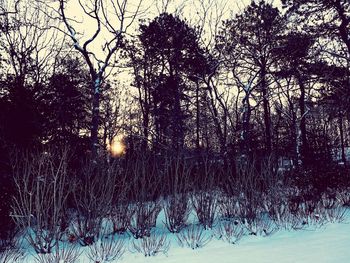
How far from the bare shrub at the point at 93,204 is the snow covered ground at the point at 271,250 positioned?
1.91 feet

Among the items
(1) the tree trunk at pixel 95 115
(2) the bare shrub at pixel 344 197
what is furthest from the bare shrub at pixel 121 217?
(2) the bare shrub at pixel 344 197

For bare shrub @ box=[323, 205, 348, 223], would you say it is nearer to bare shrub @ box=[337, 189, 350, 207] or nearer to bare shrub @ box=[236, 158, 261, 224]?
bare shrub @ box=[337, 189, 350, 207]

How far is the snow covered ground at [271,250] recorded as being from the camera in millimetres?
6176

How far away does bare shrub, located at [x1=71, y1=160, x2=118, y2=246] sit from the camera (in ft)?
25.0

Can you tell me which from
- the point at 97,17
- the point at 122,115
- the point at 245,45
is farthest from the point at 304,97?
the point at 97,17

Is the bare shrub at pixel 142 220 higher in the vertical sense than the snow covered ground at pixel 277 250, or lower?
higher

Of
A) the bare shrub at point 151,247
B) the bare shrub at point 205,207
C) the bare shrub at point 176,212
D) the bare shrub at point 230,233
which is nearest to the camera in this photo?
the bare shrub at point 151,247

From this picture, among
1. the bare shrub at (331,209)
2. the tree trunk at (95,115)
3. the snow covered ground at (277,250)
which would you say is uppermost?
the tree trunk at (95,115)

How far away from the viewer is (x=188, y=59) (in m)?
17.7

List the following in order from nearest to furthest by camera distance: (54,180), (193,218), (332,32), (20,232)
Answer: (54,180) < (20,232) < (193,218) < (332,32)

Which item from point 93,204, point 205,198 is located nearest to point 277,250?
point 205,198

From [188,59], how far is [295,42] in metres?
5.26

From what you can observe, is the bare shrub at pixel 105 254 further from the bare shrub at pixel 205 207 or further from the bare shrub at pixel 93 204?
the bare shrub at pixel 205 207

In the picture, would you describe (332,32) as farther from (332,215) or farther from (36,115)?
(36,115)
